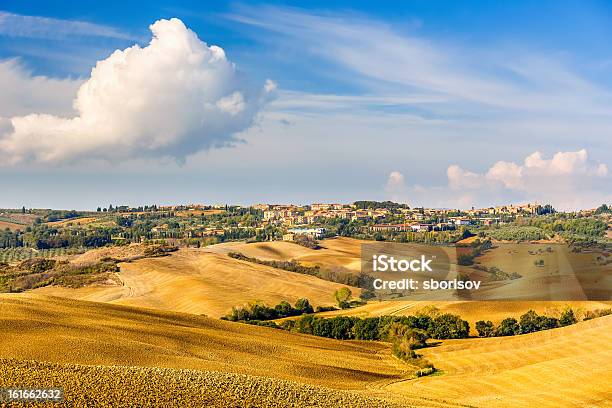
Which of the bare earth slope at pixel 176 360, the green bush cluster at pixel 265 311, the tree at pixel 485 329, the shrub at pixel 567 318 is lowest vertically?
the green bush cluster at pixel 265 311

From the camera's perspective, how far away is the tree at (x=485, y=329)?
79.2 meters

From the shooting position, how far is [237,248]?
176 metres

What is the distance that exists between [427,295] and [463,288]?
6632 millimetres

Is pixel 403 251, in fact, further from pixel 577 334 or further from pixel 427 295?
pixel 577 334

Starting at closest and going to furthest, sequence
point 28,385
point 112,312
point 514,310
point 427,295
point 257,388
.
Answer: point 28,385
point 257,388
point 112,312
point 514,310
point 427,295

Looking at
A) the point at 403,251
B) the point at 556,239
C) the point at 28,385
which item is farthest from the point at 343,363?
the point at 556,239

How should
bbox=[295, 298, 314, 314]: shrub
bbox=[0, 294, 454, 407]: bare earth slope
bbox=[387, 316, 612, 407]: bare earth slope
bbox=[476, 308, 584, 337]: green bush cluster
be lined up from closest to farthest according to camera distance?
1. bbox=[0, 294, 454, 407]: bare earth slope
2. bbox=[387, 316, 612, 407]: bare earth slope
3. bbox=[476, 308, 584, 337]: green bush cluster
4. bbox=[295, 298, 314, 314]: shrub

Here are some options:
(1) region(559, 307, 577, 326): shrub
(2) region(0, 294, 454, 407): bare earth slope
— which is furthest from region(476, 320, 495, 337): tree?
(2) region(0, 294, 454, 407): bare earth slope

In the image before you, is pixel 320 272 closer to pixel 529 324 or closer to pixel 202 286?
pixel 202 286

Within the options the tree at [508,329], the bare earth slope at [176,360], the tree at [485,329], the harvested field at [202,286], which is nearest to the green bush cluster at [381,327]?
the tree at [485,329]

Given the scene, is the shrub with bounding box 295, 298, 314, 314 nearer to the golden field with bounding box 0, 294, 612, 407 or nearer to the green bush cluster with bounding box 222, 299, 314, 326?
the green bush cluster with bounding box 222, 299, 314, 326

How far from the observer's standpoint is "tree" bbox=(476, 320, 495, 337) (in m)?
79.2

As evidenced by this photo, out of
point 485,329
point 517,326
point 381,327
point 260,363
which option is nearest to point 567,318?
point 517,326

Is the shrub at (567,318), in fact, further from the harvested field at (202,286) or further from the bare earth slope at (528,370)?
the harvested field at (202,286)
